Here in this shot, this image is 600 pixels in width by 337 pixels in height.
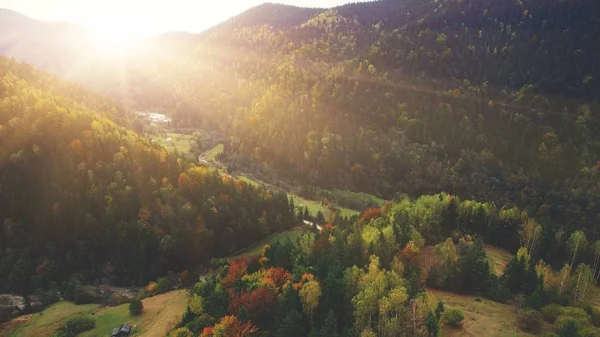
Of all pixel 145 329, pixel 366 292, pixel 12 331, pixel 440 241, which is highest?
pixel 366 292

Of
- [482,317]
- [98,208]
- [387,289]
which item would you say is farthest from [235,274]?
[98,208]

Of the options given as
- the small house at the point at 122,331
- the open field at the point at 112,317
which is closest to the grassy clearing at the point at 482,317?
the open field at the point at 112,317

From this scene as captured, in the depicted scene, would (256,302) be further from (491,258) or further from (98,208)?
(98,208)

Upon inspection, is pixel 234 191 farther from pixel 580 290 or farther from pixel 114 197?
pixel 580 290

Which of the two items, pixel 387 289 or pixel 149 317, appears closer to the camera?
pixel 387 289

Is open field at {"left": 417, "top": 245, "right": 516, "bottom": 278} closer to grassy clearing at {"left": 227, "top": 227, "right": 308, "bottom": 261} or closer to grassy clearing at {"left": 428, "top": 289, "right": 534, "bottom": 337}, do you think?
grassy clearing at {"left": 428, "top": 289, "right": 534, "bottom": 337}

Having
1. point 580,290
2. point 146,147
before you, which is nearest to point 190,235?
point 146,147
